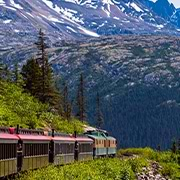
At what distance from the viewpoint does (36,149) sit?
40.0m

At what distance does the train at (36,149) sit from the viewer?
107ft

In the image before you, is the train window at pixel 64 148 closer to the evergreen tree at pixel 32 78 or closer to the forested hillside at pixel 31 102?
the forested hillside at pixel 31 102

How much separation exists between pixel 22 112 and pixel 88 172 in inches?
1142

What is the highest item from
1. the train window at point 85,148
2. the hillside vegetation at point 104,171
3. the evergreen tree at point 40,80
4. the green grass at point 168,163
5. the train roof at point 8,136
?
the evergreen tree at point 40,80

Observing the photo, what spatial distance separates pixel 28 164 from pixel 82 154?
938 inches

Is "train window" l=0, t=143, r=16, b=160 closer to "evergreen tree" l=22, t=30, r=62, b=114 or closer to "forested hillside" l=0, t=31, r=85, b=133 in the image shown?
"forested hillside" l=0, t=31, r=85, b=133

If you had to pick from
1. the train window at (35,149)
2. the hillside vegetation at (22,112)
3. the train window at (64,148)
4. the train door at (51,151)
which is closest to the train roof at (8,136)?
the train window at (35,149)

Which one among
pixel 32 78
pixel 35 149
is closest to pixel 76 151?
pixel 35 149

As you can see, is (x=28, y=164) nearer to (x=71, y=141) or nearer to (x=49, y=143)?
(x=49, y=143)

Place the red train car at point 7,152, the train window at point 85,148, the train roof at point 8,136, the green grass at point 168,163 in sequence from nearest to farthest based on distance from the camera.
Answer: the red train car at point 7,152 → the train roof at point 8,136 → the train window at point 85,148 → the green grass at point 168,163

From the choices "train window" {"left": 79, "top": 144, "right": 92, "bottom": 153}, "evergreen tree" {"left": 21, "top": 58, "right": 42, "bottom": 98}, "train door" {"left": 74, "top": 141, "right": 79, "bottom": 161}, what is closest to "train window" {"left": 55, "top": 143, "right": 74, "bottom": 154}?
"train door" {"left": 74, "top": 141, "right": 79, "bottom": 161}

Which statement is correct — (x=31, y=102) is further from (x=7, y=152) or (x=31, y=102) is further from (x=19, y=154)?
(x=7, y=152)

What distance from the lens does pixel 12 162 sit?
110ft

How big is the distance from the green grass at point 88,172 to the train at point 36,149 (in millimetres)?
880
